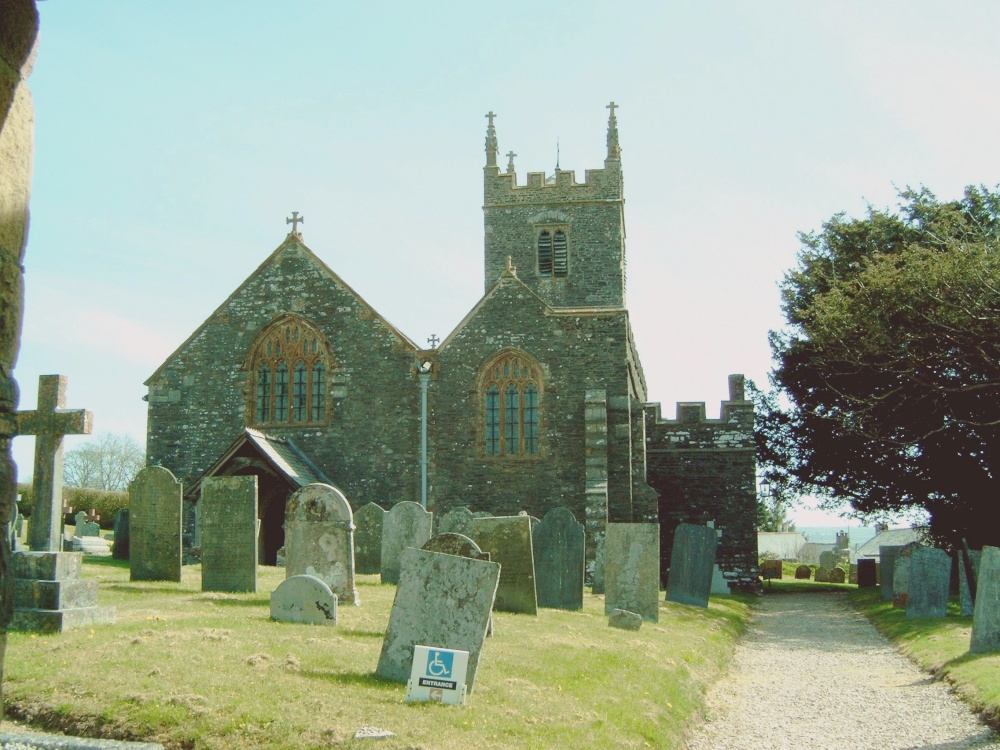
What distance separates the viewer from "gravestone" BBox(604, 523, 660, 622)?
50.0 ft

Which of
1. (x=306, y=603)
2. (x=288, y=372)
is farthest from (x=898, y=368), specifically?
(x=306, y=603)

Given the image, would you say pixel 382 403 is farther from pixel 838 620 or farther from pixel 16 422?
pixel 16 422

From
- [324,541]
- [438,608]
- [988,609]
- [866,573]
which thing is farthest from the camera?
[866,573]

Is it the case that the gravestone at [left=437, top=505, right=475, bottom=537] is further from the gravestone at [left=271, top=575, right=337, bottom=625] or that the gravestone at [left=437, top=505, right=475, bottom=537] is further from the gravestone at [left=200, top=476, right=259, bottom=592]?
the gravestone at [left=271, top=575, right=337, bottom=625]

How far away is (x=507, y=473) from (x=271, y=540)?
19.5 feet

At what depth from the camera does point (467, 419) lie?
25.6m

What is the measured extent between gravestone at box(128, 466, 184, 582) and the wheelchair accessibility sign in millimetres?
7816

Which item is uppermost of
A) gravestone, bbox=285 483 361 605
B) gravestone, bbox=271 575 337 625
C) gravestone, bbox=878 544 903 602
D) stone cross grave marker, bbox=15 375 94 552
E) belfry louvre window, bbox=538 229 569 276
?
belfry louvre window, bbox=538 229 569 276

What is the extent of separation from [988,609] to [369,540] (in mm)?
10821

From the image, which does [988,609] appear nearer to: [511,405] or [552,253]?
[511,405]

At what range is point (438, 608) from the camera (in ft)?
28.1

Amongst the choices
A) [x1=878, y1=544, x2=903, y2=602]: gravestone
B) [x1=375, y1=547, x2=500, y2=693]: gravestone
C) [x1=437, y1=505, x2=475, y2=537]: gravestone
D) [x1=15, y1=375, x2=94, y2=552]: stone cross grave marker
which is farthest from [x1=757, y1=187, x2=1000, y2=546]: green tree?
[x1=15, y1=375, x2=94, y2=552]: stone cross grave marker

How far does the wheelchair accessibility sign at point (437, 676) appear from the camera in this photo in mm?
7816

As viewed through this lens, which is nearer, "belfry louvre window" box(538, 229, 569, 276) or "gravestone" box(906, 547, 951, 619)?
"gravestone" box(906, 547, 951, 619)
